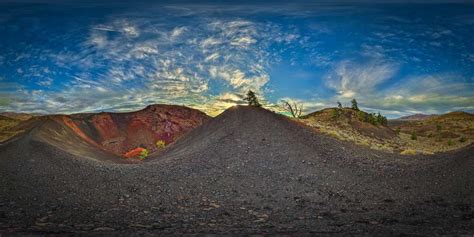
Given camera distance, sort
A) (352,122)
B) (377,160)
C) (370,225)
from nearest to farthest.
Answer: (370,225), (377,160), (352,122)

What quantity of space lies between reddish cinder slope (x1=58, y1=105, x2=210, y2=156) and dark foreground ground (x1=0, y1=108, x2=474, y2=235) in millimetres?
41485

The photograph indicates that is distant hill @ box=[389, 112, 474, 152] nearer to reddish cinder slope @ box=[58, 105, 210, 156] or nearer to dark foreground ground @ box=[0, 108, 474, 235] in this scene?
dark foreground ground @ box=[0, 108, 474, 235]

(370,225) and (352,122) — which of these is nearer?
(370,225)

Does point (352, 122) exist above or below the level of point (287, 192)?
above

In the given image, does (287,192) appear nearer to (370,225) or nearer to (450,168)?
(370,225)

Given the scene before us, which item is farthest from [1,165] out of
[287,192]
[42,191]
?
[287,192]

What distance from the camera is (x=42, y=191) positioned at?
21.8 m

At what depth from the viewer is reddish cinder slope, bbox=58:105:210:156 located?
76188mm

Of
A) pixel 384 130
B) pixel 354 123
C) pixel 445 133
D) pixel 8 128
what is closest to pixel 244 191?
pixel 8 128

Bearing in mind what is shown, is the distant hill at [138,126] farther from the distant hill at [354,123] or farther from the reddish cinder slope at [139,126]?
the distant hill at [354,123]

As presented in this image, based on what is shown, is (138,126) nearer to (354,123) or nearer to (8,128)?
(8,128)

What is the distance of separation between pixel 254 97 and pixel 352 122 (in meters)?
19.8

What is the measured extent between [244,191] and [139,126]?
64679 mm

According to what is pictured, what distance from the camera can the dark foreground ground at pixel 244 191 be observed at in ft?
54.4
